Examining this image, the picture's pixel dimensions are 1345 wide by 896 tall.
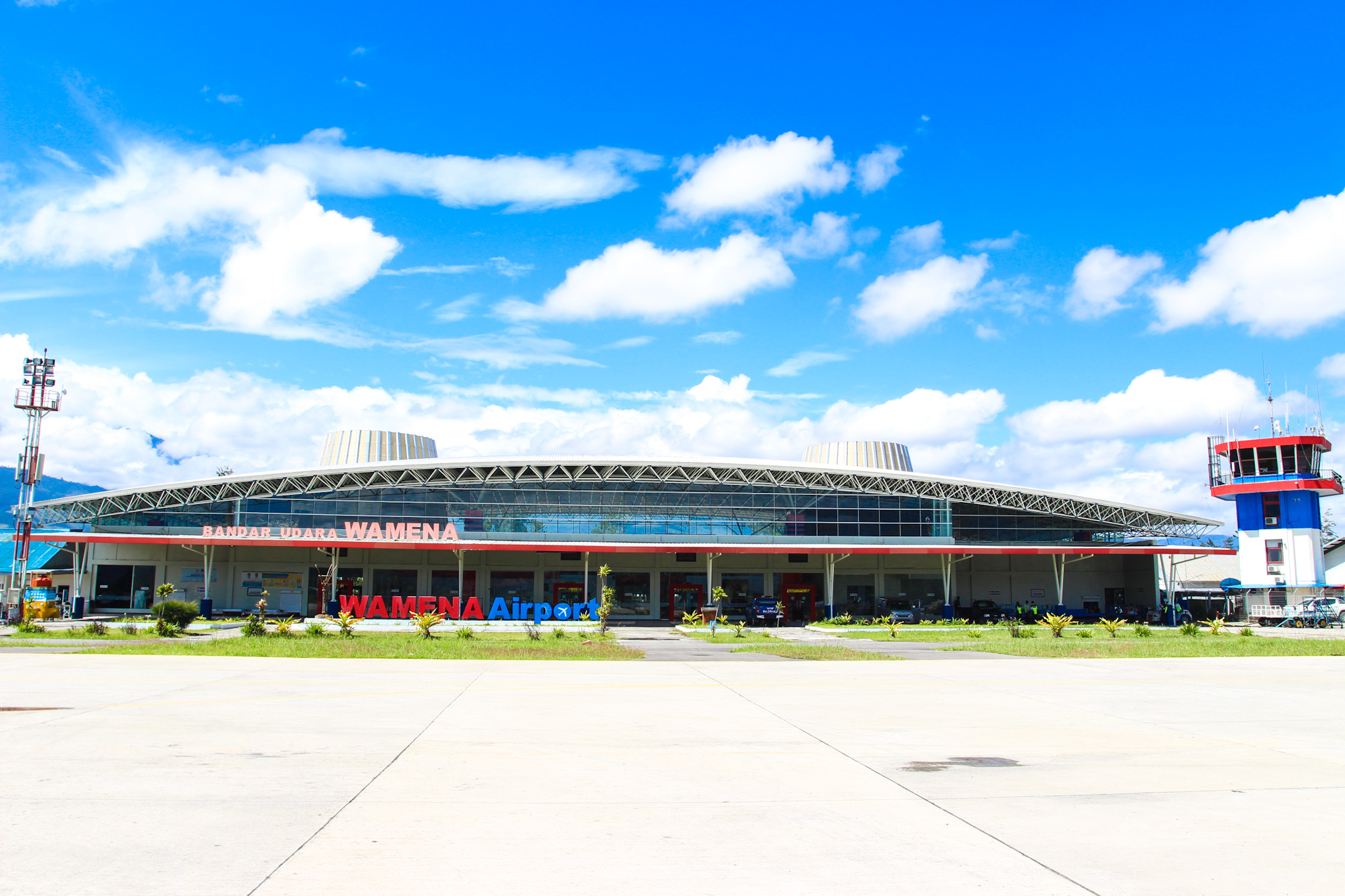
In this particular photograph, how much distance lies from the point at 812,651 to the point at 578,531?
85.7ft

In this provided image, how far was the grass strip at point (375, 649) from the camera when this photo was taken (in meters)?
25.0

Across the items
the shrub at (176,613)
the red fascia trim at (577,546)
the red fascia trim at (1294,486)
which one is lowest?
the shrub at (176,613)

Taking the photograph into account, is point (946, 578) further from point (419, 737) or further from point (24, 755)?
point (24, 755)

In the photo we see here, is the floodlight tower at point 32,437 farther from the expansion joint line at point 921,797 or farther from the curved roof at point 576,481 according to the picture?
the expansion joint line at point 921,797

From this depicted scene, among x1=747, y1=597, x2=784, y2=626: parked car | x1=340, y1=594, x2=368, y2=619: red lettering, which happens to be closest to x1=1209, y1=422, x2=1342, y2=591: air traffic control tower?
x1=747, y1=597, x2=784, y2=626: parked car

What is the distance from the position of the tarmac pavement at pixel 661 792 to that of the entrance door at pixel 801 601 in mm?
36773

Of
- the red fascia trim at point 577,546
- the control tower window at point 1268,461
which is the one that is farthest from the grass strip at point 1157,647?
the control tower window at point 1268,461

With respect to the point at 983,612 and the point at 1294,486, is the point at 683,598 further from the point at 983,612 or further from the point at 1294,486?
the point at 1294,486

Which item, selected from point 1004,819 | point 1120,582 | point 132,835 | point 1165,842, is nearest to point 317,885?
point 132,835

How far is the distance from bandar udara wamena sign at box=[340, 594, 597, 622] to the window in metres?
48.0

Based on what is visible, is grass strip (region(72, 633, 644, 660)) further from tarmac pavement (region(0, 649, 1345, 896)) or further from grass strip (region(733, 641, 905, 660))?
tarmac pavement (region(0, 649, 1345, 896))

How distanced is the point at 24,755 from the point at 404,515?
42.6 m

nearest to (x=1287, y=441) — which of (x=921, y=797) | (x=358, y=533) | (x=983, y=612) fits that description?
(x=983, y=612)

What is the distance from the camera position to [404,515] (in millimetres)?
51125
